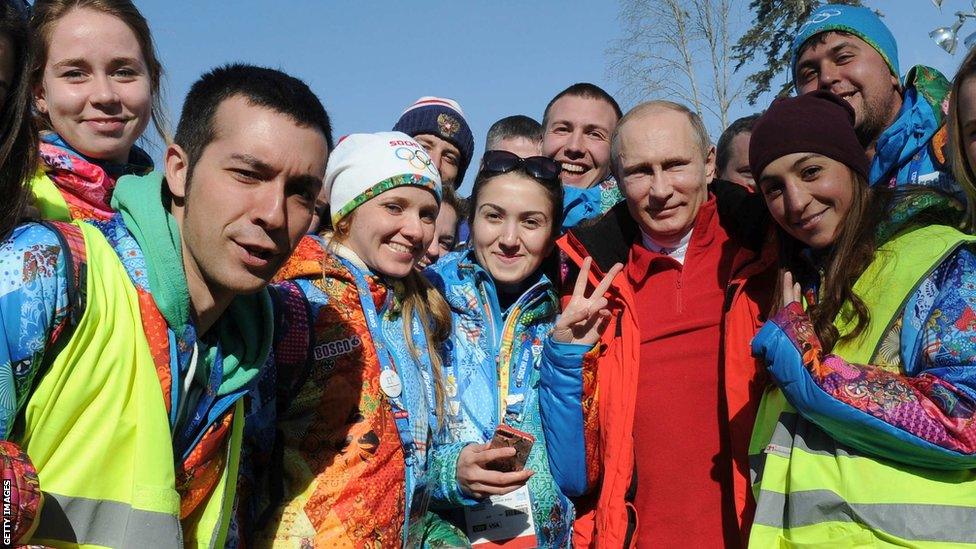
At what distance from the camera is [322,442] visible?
3053mm

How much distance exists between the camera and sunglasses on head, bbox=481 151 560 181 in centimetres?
429

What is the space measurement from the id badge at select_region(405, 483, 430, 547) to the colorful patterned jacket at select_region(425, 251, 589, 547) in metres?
0.14

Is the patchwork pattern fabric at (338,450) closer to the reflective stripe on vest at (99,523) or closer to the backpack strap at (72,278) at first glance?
the reflective stripe on vest at (99,523)

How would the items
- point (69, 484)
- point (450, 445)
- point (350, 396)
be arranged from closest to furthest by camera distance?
point (69, 484) → point (350, 396) → point (450, 445)

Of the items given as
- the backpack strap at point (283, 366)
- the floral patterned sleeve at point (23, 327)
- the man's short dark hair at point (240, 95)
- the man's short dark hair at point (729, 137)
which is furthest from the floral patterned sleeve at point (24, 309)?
the man's short dark hair at point (729, 137)

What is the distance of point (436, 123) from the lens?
19.0ft

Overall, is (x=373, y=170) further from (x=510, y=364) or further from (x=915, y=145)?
(x=915, y=145)

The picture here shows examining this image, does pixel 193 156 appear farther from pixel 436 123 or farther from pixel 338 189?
pixel 436 123

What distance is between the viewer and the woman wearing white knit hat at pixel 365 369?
9.79 feet

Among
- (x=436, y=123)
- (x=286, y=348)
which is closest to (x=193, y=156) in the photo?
(x=286, y=348)

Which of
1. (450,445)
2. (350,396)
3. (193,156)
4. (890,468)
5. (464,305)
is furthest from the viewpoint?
(464,305)

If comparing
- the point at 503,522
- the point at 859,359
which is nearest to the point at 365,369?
the point at 503,522

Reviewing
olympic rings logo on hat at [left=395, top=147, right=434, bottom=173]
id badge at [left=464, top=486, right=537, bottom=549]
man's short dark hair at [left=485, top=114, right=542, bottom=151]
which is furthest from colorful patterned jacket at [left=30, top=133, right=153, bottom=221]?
man's short dark hair at [left=485, top=114, right=542, bottom=151]

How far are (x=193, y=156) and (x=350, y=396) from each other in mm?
1072
